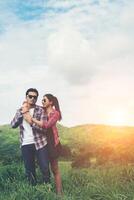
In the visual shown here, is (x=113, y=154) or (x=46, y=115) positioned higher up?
(x=46, y=115)

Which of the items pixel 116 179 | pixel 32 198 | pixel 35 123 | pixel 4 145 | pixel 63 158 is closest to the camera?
pixel 32 198

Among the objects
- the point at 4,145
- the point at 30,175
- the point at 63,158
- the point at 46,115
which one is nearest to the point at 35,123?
the point at 46,115

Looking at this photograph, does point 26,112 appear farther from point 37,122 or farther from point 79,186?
point 79,186

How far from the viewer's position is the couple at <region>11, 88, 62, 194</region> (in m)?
9.77

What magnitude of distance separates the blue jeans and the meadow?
208mm

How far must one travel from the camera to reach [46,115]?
9945 mm

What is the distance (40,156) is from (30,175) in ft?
1.66

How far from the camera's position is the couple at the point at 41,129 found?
9.77 metres

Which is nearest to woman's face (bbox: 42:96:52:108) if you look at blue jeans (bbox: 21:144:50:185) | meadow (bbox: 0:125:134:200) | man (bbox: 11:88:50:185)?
man (bbox: 11:88:50:185)

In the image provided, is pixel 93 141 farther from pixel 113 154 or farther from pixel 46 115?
pixel 46 115

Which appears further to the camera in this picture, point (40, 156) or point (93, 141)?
point (93, 141)

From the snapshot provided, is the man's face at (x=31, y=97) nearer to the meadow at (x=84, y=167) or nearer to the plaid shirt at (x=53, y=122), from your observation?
the plaid shirt at (x=53, y=122)

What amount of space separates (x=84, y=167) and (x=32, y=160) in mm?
4272

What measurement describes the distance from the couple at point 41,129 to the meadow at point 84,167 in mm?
547
